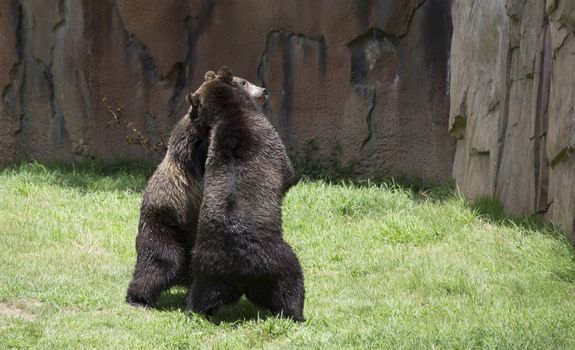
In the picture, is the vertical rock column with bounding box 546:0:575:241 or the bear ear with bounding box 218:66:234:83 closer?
the bear ear with bounding box 218:66:234:83

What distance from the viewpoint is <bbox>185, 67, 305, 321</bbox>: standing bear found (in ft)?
21.2

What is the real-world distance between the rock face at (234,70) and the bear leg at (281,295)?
16.5ft

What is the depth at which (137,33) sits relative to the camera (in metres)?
12.2

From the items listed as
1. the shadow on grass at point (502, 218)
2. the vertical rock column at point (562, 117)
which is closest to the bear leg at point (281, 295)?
the vertical rock column at point (562, 117)

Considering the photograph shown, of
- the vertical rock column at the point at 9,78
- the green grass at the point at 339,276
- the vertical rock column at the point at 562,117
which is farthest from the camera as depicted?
the vertical rock column at the point at 9,78

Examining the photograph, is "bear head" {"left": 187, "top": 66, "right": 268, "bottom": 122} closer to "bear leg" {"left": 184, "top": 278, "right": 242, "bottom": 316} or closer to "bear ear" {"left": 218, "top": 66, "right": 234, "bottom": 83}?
"bear ear" {"left": 218, "top": 66, "right": 234, "bottom": 83}

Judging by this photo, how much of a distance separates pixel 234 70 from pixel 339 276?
450 centimetres

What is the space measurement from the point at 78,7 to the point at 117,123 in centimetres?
147

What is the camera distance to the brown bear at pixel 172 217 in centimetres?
720

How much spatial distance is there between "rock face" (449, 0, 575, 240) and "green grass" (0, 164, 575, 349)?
0.28 meters

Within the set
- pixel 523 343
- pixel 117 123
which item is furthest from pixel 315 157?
pixel 523 343

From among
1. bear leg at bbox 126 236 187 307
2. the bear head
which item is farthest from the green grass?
the bear head

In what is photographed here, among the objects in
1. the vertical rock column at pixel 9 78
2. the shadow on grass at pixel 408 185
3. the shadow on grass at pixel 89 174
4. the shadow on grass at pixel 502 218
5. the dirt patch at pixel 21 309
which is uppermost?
the vertical rock column at pixel 9 78

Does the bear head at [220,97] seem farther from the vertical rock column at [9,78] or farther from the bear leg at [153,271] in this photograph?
the vertical rock column at [9,78]
